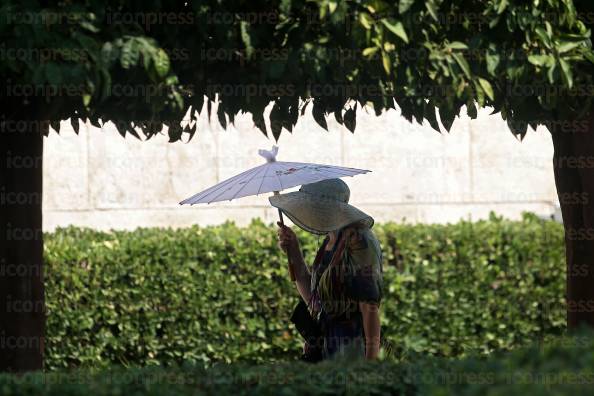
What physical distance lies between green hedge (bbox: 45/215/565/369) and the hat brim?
11.5ft

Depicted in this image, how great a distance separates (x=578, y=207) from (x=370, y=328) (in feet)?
A: 4.72

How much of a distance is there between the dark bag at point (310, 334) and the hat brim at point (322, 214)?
1.38 feet

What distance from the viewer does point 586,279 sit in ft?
19.5

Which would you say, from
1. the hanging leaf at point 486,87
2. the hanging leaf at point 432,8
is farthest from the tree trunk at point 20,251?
the hanging leaf at point 486,87

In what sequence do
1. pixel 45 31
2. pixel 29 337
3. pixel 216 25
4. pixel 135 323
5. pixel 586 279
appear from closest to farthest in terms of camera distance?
pixel 45 31, pixel 216 25, pixel 29 337, pixel 586 279, pixel 135 323

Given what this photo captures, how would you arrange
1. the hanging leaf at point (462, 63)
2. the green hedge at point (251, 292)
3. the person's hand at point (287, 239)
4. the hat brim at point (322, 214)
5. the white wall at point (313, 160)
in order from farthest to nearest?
the white wall at point (313, 160)
the green hedge at point (251, 292)
the person's hand at point (287, 239)
the hat brim at point (322, 214)
the hanging leaf at point (462, 63)

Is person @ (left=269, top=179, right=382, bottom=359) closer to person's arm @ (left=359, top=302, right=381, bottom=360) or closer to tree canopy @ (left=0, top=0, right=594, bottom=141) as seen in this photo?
person's arm @ (left=359, top=302, right=381, bottom=360)

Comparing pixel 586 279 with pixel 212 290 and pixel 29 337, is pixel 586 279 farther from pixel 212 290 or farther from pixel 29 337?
pixel 212 290

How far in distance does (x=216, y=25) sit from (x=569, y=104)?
170 cm

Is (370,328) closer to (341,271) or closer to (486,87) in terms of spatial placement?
(341,271)

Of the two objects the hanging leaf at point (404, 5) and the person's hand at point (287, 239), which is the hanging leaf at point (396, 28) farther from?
the person's hand at point (287, 239)

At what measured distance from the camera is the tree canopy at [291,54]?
4.25 meters

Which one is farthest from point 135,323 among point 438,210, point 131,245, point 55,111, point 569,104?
point 569,104

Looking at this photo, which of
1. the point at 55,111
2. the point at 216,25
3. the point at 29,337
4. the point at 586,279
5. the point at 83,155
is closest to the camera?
the point at 216,25
